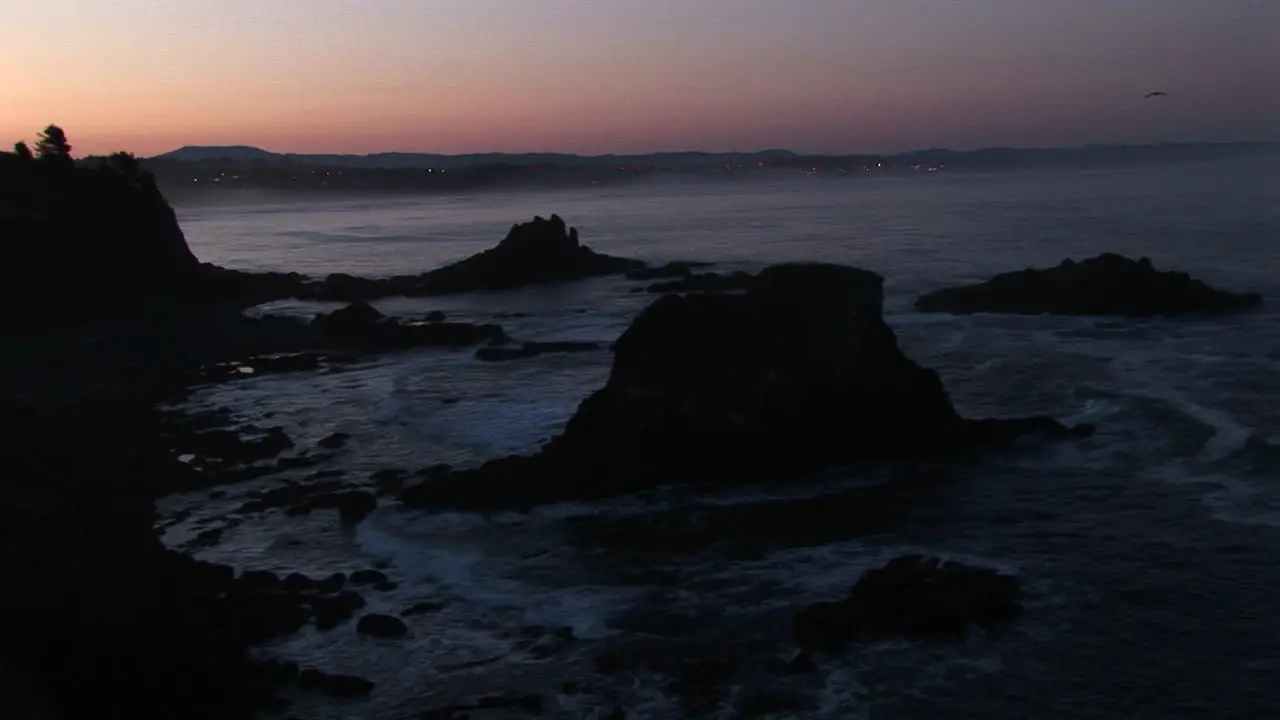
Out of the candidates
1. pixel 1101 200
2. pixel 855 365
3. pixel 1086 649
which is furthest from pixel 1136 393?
pixel 1101 200

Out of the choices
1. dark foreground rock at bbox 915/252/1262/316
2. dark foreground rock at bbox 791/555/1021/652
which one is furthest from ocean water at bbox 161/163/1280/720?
dark foreground rock at bbox 915/252/1262/316

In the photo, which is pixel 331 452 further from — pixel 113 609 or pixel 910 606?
pixel 910 606

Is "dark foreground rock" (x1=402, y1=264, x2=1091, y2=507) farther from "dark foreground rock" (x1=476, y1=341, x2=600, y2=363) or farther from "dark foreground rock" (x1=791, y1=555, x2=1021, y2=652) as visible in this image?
"dark foreground rock" (x1=476, y1=341, x2=600, y2=363)

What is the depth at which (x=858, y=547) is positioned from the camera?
2567 cm

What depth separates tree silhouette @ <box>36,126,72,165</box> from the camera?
69.0m

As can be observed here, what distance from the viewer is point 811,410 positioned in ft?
105

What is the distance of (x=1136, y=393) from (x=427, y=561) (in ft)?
83.4

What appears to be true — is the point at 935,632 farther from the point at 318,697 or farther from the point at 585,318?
the point at 585,318

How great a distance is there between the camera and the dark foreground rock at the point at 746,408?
3053 cm

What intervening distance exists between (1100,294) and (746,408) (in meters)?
31.9

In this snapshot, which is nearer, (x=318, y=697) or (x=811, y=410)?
(x=318, y=697)

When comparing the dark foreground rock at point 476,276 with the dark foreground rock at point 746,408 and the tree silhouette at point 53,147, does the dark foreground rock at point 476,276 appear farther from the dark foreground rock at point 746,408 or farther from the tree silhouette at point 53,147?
the dark foreground rock at point 746,408

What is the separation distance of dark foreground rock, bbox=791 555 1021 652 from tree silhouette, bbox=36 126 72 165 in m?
62.9

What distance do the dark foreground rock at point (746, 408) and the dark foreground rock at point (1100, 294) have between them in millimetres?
24566
